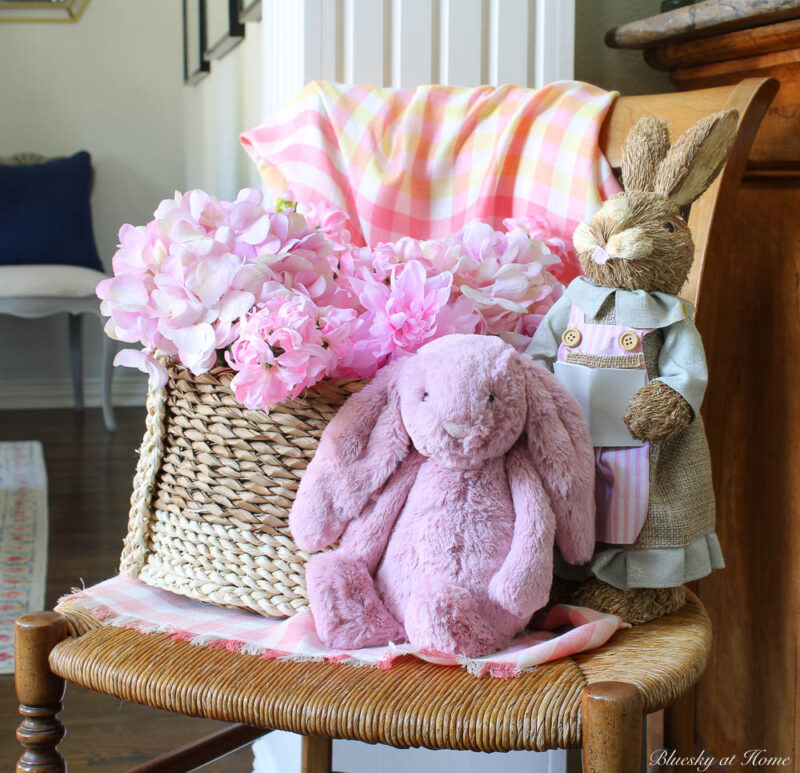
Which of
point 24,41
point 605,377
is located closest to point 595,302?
point 605,377

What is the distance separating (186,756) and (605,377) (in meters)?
0.51

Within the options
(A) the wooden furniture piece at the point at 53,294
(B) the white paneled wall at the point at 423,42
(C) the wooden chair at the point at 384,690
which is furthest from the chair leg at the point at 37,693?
(A) the wooden furniture piece at the point at 53,294

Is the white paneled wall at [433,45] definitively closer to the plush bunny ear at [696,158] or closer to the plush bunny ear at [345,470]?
the plush bunny ear at [696,158]

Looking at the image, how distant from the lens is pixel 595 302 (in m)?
0.65

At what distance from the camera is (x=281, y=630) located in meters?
0.60

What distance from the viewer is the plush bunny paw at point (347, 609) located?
0.58 meters

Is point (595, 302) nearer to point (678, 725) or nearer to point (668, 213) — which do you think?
point (668, 213)

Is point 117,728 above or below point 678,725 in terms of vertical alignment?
below

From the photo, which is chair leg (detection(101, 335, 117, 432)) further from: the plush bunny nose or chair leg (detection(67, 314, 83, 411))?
the plush bunny nose

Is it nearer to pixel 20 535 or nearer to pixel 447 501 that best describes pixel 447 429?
pixel 447 501

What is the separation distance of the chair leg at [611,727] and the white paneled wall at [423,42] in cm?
72

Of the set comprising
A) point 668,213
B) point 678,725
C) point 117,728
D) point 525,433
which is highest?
point 668,213

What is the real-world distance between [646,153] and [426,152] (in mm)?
298

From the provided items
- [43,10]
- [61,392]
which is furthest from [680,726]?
[43,10]
